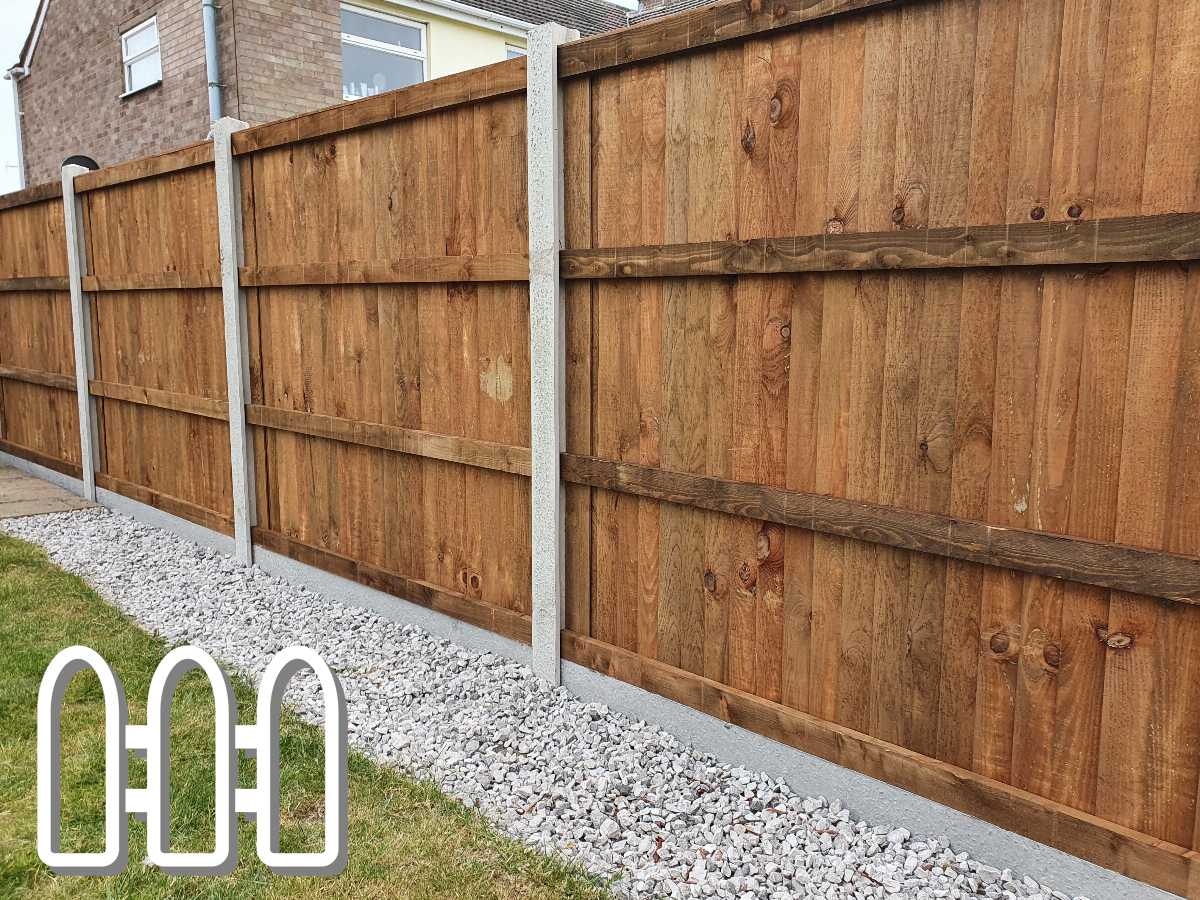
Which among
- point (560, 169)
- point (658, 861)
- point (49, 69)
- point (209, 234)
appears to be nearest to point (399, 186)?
point (560, 169)

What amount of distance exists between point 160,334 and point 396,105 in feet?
9.58

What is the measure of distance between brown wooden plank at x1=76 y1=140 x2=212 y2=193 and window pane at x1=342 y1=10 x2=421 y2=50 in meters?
7.05

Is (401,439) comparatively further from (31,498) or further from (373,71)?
(373,71)

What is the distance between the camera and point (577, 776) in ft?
10.2

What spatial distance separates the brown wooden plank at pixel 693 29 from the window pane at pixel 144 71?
37.5 feet

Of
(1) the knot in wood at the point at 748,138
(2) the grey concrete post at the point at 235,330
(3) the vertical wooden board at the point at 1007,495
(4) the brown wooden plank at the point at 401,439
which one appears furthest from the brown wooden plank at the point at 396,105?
(3) the vertical wooden board at the point at 1007,495

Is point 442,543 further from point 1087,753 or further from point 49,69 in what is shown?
point 49,69

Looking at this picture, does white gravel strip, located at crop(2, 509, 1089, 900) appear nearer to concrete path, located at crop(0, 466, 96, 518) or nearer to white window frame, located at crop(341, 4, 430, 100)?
concrete path, located at crop(0, 466, 96, 518)

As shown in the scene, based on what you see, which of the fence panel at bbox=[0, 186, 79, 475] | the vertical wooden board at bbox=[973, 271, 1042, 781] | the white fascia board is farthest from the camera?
the white fascia board

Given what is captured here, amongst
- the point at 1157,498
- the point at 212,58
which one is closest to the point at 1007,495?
the point at 1157,498

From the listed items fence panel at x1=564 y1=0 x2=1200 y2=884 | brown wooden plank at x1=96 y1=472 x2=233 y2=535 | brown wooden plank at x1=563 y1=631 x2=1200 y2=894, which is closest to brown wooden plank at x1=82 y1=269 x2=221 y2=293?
brown wooden plank at x1=96 y1=472 x2=233 y2=535

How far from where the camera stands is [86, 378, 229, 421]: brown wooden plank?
18.4 ft

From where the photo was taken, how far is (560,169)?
3.39 meters

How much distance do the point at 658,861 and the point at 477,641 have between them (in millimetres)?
1679
